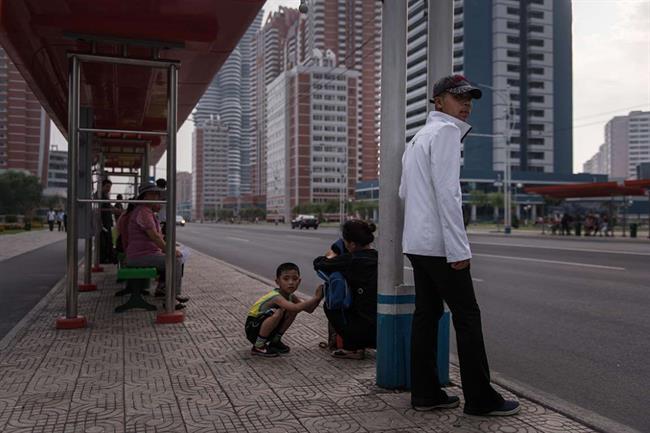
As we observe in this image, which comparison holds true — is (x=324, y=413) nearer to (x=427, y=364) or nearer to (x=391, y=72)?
(x=427, y=364)

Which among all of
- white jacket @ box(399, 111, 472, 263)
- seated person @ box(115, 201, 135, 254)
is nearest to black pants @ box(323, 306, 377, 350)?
white jacket @ box(399, 111, 472, 263)

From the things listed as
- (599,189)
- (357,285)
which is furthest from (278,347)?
(599,189)

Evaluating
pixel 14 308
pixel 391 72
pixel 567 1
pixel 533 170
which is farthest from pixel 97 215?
pixel 567 1

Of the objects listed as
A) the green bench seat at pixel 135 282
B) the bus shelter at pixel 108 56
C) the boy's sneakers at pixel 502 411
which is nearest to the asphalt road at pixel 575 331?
the boy's sneakers at pixel 502 411

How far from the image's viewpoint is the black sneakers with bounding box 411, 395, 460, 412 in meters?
3.53

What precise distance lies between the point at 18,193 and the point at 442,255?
80295 millimetres

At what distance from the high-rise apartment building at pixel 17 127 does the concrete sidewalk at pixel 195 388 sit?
128507 millimetres

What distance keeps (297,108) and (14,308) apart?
420 ft

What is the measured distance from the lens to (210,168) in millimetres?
174375

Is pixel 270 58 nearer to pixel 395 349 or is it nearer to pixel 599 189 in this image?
pixel 599 189

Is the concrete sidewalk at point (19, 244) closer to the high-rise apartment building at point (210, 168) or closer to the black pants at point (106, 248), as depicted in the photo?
the black pants at point (106, 248)

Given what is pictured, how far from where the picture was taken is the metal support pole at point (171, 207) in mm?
6312

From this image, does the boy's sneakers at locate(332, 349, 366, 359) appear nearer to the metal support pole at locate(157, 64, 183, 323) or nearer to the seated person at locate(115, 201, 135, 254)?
the metal support pole at locate(157, 64, 183, 323)

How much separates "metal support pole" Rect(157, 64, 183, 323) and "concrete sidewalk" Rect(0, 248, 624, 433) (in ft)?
0.91
